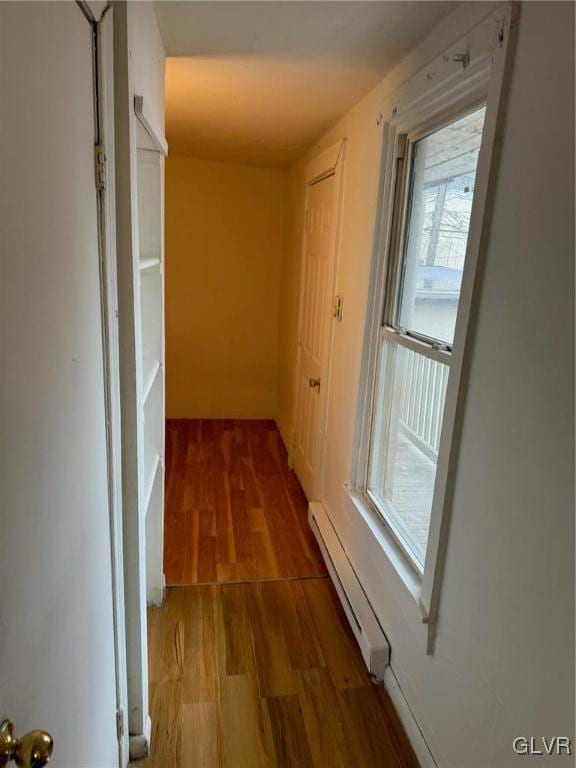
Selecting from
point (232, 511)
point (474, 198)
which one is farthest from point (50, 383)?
point (232, 511)

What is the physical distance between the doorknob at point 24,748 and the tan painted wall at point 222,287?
3.93 meters

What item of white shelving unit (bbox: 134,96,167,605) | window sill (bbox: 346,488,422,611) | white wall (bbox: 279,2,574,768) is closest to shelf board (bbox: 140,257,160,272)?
white shelving unit (bbox: 134,96,167,605)

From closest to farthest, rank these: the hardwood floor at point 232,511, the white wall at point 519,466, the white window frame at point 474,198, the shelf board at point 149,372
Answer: the white wall at point 519,466
the white window frame at point 474,198
the shelf board at point 149,372
the hardwood floor at point 232,511

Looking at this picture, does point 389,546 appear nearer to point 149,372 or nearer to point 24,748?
point 149,372

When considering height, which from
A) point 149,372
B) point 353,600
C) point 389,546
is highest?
point 149,372

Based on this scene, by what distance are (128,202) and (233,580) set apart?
1.88m

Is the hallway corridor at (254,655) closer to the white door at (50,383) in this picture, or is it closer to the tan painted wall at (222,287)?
the white door at (50,383)

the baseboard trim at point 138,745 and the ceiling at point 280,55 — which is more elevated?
the ceiling at point 280,55

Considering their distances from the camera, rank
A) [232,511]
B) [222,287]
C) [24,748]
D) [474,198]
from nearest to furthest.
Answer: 1. [24,748]
2. [474,198]
3. [232,511]
4. [222,287]

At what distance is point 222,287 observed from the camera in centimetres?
441

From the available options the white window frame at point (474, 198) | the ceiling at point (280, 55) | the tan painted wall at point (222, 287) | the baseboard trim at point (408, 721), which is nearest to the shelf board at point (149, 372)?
the white window frame at point (474, 198)

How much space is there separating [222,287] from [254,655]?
3165 mm

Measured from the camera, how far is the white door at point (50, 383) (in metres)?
0.64

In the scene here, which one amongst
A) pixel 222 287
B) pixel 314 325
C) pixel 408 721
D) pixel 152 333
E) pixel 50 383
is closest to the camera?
pixel 50 383
